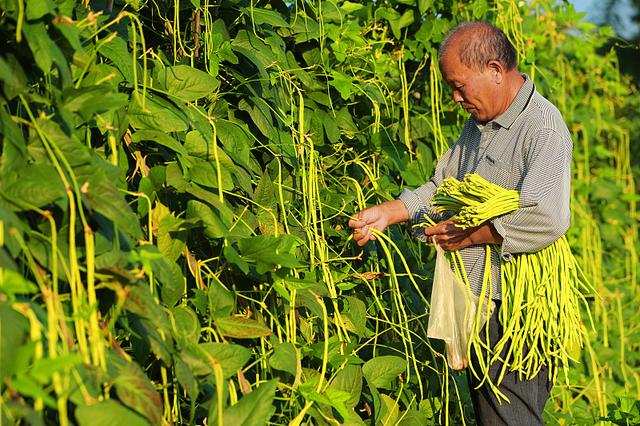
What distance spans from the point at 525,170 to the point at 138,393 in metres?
1.21

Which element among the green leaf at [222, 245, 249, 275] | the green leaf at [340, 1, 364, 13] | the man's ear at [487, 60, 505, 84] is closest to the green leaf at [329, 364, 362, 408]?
the green leaf at [222, 245, 249, 275]

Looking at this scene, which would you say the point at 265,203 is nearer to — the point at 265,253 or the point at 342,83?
the point at 265,253

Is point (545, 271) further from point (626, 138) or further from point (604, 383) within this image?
point (626, 138)

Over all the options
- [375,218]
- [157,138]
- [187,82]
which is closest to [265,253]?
[157,138]

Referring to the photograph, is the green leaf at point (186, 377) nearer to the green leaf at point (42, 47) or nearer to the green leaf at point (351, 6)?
the green leaf at point (42, 47)

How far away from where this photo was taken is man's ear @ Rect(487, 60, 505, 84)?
2506 mm

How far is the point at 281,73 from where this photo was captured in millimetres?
2566

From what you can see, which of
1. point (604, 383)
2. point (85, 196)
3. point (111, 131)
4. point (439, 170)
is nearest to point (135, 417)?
point (85, 196)

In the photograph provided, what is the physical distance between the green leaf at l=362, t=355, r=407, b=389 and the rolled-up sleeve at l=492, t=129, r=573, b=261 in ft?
1.29

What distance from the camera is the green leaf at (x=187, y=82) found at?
7.11 feet

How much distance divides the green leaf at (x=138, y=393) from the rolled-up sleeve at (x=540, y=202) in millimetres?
1053

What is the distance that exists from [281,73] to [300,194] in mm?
319

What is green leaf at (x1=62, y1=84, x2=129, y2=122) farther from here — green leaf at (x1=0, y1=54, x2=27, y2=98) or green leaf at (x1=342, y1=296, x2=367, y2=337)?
green leaf at (x1=342, y1=296, x2=367, y2=337)

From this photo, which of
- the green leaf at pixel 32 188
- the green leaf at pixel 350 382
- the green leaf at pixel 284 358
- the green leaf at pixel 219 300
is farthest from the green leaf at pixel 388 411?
the green leaf at pixel 32 188
